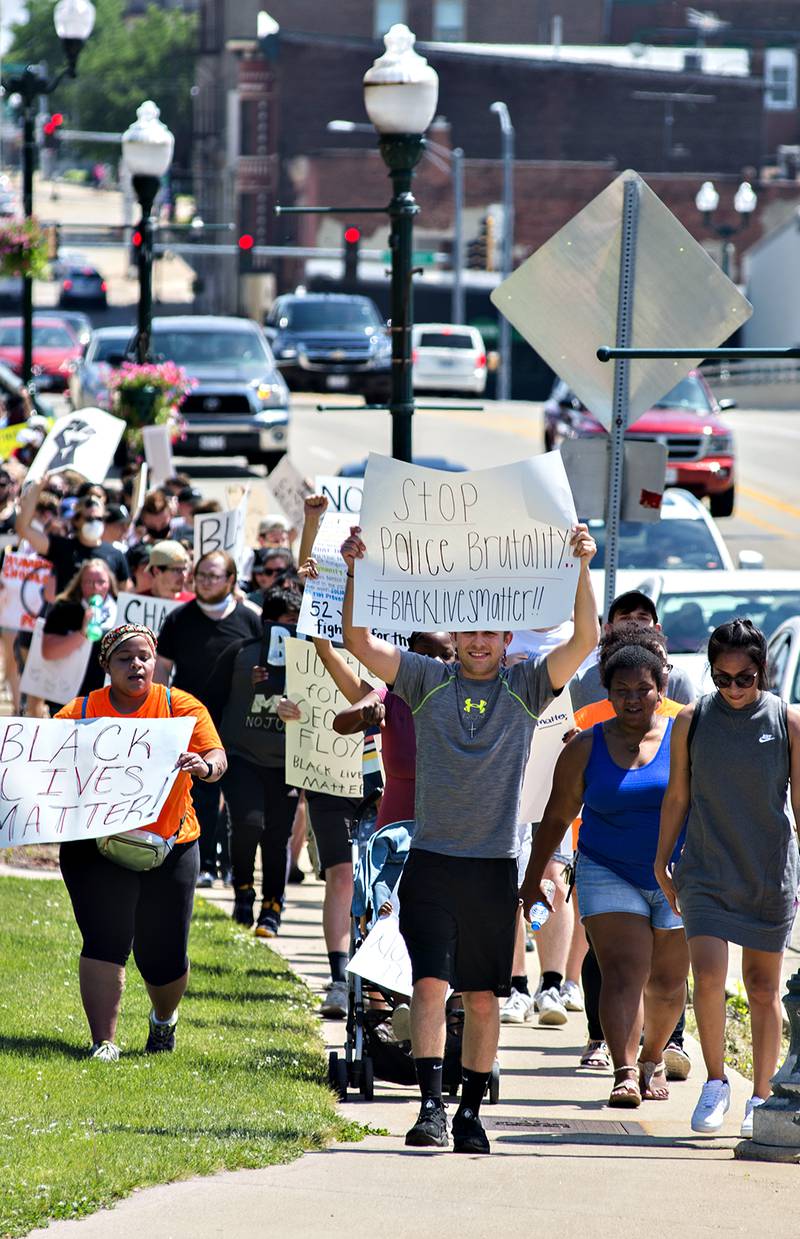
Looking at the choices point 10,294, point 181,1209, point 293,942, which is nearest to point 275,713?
point 293,942

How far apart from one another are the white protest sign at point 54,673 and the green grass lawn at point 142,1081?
189 cm

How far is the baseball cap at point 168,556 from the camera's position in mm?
10852

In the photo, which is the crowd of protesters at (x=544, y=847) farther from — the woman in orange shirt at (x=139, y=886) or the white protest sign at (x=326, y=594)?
the white protest sign at (x=326, y=594)

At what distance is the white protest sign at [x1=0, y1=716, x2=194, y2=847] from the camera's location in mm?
7117

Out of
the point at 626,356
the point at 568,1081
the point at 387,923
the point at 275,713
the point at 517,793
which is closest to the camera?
the point at 517,793

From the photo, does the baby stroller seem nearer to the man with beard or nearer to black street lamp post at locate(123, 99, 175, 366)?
the man with beard

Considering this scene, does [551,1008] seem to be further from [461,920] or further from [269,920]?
[461,920]

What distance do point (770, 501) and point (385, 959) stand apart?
24.7 meters

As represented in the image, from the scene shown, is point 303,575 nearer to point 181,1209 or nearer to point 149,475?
point 181,1209

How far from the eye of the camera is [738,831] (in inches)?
261

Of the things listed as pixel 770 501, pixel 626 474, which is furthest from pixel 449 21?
pixel 626 474

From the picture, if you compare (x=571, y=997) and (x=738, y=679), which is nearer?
(x=738, y=679)

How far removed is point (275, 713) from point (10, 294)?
68.4 meters

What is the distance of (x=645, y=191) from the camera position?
860 centimetres
